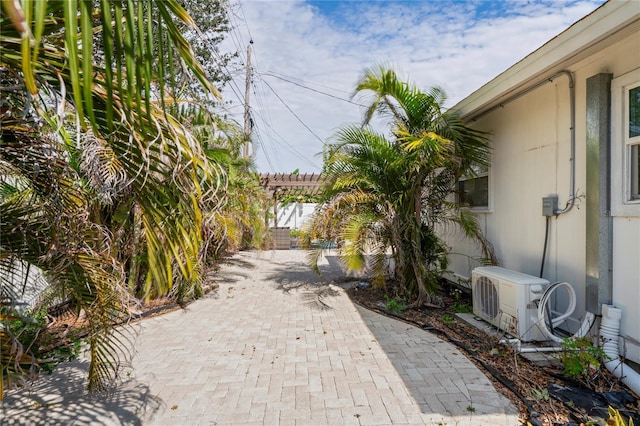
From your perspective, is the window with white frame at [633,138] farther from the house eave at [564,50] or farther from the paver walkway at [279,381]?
the paver walkway at [279,381]

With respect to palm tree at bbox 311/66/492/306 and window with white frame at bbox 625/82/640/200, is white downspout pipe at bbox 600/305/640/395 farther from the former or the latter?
palm tree at bbox 311/66/492/306

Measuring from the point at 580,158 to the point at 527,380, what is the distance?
2731 mm

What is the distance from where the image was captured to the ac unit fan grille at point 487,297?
5.10 m

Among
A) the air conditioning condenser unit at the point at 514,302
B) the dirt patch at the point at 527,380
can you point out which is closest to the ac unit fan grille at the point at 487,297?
the air conditioning condenser unit at the point at 514,302

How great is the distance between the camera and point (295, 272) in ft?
35.9

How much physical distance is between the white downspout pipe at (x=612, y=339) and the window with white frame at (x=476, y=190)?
3.02 m

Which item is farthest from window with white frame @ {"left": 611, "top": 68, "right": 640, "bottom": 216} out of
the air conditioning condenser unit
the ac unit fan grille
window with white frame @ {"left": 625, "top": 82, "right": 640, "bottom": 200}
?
the ac unit fan grille

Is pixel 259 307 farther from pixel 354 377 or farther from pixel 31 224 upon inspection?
pixel 31 224

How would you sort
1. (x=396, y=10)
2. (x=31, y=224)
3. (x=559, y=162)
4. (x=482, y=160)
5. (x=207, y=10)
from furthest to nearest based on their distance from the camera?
(x=207, y=10)
(x=396, y=10)
(x=482, y=160)
(x=559, y=162)
(x=31, y=224)

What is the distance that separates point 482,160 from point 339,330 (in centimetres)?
380

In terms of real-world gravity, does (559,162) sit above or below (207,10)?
below

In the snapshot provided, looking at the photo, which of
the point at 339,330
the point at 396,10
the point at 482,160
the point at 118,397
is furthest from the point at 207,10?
the point at 118,397

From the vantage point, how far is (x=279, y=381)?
3820 millimetres

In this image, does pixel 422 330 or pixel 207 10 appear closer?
pixel 422 330
